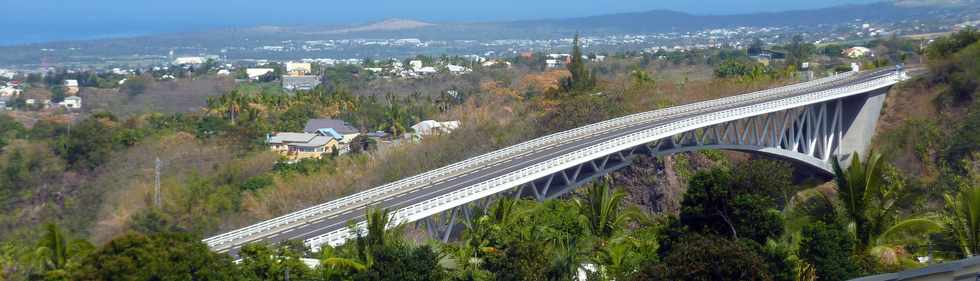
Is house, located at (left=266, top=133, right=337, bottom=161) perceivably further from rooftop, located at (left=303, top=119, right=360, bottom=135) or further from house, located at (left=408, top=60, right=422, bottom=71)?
house, located at (left=408, top=60, right=422, bottom=71)

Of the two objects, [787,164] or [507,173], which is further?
[787,164]

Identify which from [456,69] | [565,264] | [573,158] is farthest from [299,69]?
[565,264]

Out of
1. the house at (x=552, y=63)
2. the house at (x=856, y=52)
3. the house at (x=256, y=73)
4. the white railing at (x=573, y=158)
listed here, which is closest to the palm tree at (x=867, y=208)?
the white railing at (x=573, y=158)

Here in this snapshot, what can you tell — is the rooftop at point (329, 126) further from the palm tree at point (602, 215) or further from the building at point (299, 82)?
the palm tree at point (602, 215)

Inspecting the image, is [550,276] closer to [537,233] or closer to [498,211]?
[537,233]

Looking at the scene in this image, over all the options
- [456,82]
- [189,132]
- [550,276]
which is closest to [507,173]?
[550,276]

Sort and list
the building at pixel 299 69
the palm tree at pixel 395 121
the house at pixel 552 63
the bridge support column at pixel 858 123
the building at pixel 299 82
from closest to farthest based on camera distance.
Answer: the bridge support column at pixel 858 123 → the palm tree at pixel 395 121 → the building at pixel 299 82 → the house at pixel 552 63 → the building at pixel 299 69
